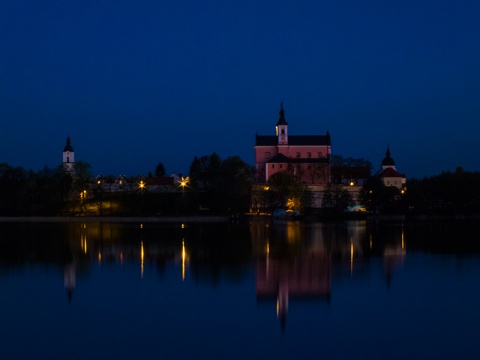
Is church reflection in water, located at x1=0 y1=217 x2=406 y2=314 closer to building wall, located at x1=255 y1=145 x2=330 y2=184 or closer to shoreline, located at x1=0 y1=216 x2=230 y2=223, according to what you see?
shoreline, located at x1=0 y1=216 x2=230 y2=223

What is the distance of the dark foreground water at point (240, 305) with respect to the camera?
1036 centimetres

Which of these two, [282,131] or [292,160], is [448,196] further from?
[282,131]

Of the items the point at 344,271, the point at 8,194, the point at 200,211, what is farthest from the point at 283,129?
the point at 344,271

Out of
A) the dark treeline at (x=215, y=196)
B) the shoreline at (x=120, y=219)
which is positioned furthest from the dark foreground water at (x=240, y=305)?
the dark treeline at (x=215, y=196)

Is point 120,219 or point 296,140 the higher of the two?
point 296,140

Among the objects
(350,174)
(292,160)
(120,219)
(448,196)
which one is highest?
(292,160)

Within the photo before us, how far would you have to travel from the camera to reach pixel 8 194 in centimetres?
7100

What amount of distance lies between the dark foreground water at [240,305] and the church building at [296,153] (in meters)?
55.1

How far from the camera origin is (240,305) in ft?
45.3

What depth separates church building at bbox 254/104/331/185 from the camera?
80.2 metres

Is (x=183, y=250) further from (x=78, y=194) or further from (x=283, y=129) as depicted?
(x=283, y=129)

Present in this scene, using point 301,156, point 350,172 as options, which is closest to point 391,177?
point 350,172

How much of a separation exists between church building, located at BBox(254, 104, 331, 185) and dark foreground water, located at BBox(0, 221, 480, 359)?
55.1 metres

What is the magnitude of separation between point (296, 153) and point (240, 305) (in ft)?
235
